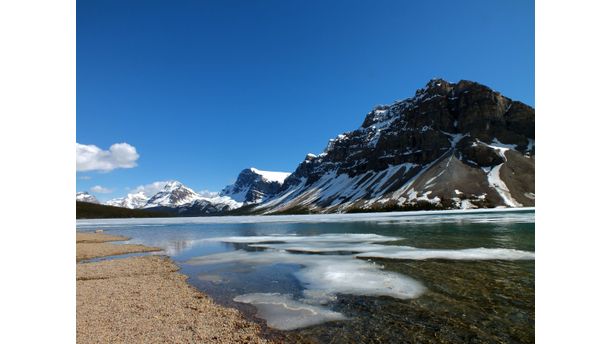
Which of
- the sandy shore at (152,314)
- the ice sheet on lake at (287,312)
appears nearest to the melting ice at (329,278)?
the ice sheet on lake at (287,312)

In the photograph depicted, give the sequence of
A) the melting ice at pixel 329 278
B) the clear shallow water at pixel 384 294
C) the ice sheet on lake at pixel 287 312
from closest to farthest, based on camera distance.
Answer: the clear shallow water at pixel 384 294 < the ice sheet on lake at pixel 287 312 < the melting ice at pixel 329 278

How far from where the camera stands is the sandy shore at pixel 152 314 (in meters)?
11.8

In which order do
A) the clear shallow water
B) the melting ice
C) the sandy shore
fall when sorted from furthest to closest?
1. the melting ice
2. the clear shallow water
3. the sandy shore

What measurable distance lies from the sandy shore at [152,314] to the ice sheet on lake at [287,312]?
1225 mm

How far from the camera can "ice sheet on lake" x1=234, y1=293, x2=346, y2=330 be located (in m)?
13.5

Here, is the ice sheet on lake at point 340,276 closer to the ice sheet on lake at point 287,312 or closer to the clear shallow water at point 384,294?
the clear shallow water at point 384,294

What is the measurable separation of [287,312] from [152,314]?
6.31 meters

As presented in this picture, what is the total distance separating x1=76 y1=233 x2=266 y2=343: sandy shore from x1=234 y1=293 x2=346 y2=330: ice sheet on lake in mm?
1225

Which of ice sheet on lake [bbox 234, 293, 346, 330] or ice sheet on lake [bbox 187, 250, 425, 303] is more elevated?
ice sheet on lake [bbox 234, 293, 346, 330]

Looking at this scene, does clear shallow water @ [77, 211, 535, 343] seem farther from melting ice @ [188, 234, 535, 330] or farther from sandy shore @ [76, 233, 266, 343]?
sandy shore @ [76, 233, 266, 343]

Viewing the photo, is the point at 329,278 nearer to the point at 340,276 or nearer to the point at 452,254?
the point at 340,276

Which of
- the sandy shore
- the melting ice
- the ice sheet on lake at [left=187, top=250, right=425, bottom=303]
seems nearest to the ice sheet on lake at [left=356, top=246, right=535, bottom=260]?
the melting ice
